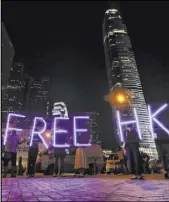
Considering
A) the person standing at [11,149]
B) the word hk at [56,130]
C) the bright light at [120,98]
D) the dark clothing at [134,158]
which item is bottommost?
the dark clothing at [134,158]

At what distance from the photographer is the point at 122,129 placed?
351 inches

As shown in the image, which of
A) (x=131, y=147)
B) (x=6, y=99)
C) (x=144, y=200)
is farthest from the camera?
(x=6, y=99)

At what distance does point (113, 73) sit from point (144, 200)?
A: 392 feet

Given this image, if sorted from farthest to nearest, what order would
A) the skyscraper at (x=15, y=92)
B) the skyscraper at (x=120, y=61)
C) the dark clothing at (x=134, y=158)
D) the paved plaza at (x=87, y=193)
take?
1. the skyscraper at (x=15, y=92)
2. the skyscraper at (x=120, y=61)
3. the dark clothing at (x=134, y=158)
4. the paved plaza at (x=87, y=193)

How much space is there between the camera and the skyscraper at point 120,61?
362 ft

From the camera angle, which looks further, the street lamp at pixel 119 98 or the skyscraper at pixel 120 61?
the skyscraper at pixel 120 61

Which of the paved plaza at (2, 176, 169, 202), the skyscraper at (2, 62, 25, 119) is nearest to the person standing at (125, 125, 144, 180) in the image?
the paved plaza at (2, 176, 169, 202)

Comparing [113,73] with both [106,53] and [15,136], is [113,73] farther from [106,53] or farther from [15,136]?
[15,136]

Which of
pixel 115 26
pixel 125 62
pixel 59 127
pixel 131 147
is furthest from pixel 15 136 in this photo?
pixel 115 26

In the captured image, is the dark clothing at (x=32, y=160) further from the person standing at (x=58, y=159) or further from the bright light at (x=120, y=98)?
the bright light at (x=120, y=98)

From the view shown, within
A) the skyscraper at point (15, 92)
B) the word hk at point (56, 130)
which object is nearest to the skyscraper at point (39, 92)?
the skyscraper at point (15, 92)

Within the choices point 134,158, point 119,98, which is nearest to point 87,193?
point 134,158

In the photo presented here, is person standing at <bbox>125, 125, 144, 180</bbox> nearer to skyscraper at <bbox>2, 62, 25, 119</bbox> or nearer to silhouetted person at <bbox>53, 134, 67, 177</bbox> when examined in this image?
silhouetted person at <bbox>53, 134, 67, 177</bbox>

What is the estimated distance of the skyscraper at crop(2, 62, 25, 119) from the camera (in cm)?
11456
